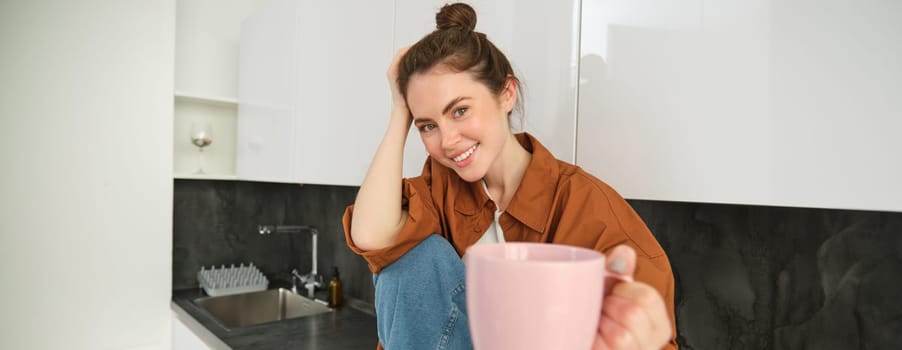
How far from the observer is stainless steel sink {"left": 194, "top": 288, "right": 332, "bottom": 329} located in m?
2.08

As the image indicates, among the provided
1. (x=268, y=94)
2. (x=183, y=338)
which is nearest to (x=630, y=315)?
(x=268, y=94)

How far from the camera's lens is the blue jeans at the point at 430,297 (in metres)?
0.72

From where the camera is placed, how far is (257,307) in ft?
7.32

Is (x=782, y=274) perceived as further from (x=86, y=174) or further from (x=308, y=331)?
(x=86, y=174)

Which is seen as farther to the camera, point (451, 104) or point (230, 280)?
point (230, 280)

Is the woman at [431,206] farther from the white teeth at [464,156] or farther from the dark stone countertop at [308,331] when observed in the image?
the dark stone countertop at [308,331]

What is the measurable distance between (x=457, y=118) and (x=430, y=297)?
29 cm

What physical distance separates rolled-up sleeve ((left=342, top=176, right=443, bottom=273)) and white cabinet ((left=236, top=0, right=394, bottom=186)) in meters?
0.52

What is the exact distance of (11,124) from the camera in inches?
67.4

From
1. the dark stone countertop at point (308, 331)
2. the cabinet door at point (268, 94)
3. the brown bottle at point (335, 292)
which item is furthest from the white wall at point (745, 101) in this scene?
the brown bottle at point (335, 292)

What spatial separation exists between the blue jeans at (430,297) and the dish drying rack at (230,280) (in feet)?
5.58

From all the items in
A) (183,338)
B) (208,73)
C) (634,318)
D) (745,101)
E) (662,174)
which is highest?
(208,73)

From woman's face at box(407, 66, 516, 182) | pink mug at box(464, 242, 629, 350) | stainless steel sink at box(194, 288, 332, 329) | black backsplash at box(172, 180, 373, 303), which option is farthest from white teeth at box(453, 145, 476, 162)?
stainless steel sink at box(194, 288, 332, 329)

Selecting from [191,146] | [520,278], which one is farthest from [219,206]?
[520,278]
